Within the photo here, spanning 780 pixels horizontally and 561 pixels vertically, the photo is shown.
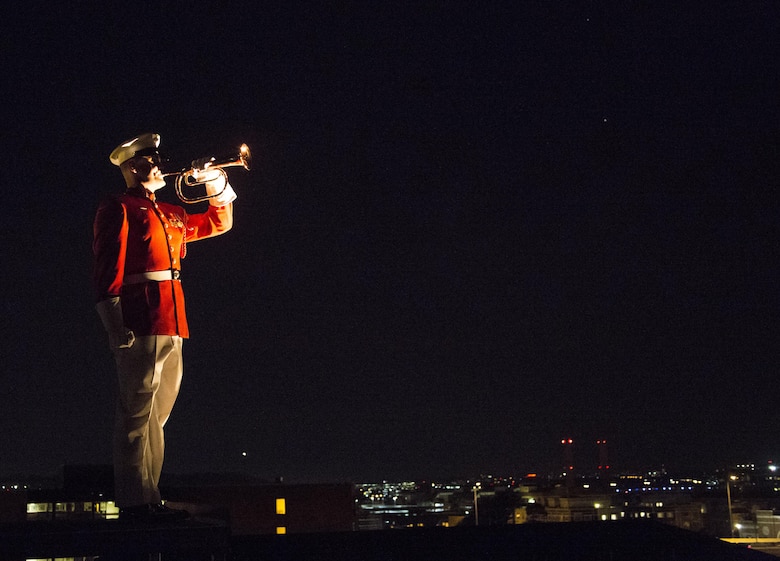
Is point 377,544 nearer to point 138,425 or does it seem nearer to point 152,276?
point 138,425

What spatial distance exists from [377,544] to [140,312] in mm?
2441

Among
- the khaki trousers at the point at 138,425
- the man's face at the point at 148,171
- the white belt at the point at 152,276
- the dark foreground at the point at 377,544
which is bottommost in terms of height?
the dark foreground at the point at 377,544

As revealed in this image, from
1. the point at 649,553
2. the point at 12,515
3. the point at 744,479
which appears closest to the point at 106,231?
the point at 649,553

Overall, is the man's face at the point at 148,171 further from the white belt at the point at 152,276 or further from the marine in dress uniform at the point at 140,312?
the white belt at the point at 152,276

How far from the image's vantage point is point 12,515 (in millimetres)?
20969

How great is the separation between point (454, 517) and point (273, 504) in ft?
48.5

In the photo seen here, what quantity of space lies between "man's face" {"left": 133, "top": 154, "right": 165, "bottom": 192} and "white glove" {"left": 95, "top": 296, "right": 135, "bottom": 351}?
1175 mm

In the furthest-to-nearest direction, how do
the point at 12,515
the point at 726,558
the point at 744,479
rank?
the point at 744,479
the point at 12,515
the point at 726,558

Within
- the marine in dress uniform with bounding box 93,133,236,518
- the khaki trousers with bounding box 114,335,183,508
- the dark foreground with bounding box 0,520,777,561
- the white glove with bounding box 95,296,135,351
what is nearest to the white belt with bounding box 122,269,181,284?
the marine in dress uniform with bounding box 93,133,236,518

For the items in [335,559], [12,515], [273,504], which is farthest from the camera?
[273,504]

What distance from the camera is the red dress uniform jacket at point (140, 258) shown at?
5891 millimetres

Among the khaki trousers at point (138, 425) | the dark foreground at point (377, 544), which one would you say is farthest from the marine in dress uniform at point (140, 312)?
the dark foreground at point (377, 544)

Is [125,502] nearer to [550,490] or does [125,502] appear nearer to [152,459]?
[152,459]

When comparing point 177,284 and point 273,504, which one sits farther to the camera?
point 273,504
